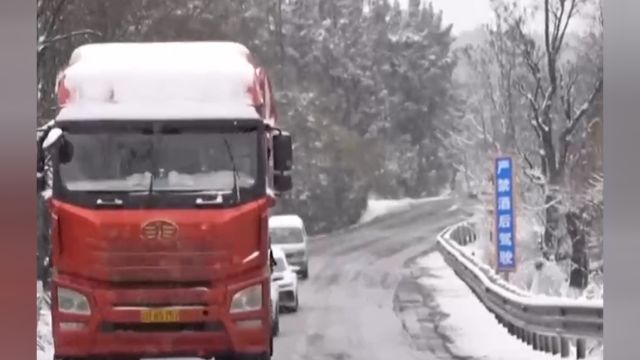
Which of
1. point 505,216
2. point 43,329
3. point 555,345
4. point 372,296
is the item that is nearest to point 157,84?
point 43,329

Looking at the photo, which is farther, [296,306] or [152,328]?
[296,306]

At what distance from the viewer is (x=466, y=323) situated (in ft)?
9.30

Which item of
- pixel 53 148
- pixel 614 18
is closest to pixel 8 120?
pixel 53 148

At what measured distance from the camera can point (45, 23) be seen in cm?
268

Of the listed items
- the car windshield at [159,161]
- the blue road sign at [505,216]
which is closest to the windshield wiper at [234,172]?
the car windshield at [159,161]

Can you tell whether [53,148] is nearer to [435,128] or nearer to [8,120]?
[8,120]

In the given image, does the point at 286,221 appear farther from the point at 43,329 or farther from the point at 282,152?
the point at 43,329

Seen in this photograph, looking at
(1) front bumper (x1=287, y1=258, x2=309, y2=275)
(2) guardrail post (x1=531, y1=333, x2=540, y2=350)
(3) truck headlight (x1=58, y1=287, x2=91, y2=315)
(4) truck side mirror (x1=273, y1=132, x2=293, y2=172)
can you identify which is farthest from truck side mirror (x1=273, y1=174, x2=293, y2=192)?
(2) guardrail post (x1=531, y1=333, x2=540, y2=350)

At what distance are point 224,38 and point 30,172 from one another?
0.69 meters

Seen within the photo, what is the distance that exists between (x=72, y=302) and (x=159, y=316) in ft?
0.85

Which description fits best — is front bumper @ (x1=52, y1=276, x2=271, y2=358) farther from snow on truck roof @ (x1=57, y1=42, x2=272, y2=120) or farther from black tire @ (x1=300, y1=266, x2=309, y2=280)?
snow on truck roof @ (x1=57, y1=42, x2=272, y2=120)

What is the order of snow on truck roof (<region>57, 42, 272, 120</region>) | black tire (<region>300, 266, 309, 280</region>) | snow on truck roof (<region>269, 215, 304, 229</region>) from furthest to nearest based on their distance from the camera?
1. black tire (<region>300, 266, 309, 280</region>)
2. snow on truck roof (<region>269, 215, 304, 229</region>)
3. snow on truck roof (<region>57, 42, 272, 120</region>)

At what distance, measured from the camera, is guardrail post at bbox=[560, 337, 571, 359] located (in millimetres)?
2803

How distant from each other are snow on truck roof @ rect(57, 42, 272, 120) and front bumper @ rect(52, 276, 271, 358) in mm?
522
